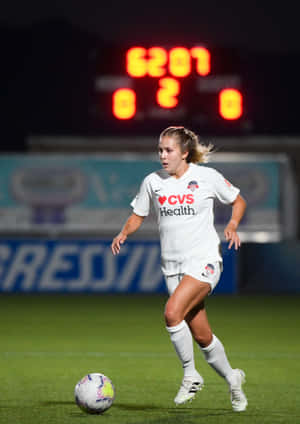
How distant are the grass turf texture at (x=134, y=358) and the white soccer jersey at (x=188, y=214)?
1.12 metres

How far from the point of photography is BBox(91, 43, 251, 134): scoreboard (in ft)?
64.9

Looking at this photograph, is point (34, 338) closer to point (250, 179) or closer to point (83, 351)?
point (83, 351)

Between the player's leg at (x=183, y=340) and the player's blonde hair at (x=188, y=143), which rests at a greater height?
the player's blonde hair at (x=188, y=143)

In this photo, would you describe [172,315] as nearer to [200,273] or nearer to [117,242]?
[200,273]

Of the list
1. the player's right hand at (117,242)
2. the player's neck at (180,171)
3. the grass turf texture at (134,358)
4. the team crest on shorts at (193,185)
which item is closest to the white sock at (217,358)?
the grass turf texture at (134,358)

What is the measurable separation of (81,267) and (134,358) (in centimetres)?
830

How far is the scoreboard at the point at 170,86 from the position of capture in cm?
1978

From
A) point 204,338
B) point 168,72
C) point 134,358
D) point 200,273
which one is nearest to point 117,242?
point 200,273

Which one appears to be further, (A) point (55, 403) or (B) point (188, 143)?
(A) point (55, 403)

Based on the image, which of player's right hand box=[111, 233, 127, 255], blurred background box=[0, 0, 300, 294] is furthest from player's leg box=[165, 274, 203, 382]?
blurred background box=[0, 0, 300, 294]

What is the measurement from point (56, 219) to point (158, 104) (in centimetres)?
350

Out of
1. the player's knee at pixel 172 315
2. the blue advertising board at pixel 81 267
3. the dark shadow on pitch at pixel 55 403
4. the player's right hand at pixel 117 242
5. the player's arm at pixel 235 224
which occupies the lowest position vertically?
the blue advertising board at pixel 81 267

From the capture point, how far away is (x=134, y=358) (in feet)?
35.0

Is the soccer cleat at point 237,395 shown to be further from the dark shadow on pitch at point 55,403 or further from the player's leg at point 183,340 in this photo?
the dark shadow on pitch at point 55,403
